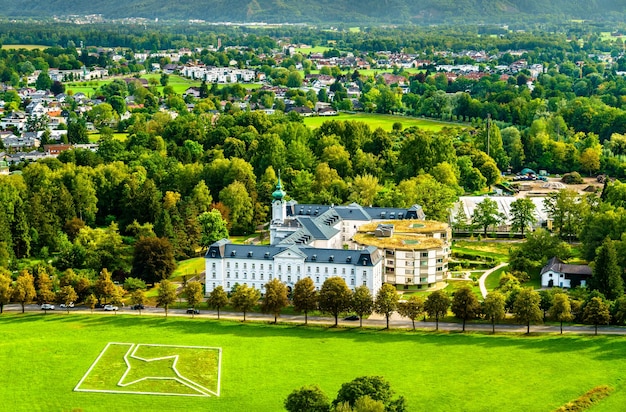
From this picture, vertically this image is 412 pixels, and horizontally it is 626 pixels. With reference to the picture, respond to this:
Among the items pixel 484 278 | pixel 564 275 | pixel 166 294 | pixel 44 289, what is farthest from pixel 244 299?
pixel 564 275

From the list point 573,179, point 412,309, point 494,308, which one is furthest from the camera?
point 573,179

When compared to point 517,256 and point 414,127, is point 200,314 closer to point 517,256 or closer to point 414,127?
point 517,256

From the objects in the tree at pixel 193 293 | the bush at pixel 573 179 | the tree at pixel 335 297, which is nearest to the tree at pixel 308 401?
the tree at pixel 335 297

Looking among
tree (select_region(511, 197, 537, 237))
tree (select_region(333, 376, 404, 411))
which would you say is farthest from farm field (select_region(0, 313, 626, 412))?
tree (select_region(511, 197, 537, 237))

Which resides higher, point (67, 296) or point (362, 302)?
point (362, 302)

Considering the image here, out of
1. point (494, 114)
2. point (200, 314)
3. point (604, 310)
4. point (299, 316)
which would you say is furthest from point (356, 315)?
point (494, 114)

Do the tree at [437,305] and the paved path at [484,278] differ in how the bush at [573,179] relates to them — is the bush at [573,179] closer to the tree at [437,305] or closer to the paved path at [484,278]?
the paved path at [484,278]

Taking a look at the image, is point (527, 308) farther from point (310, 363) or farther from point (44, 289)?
point (44, 289)
